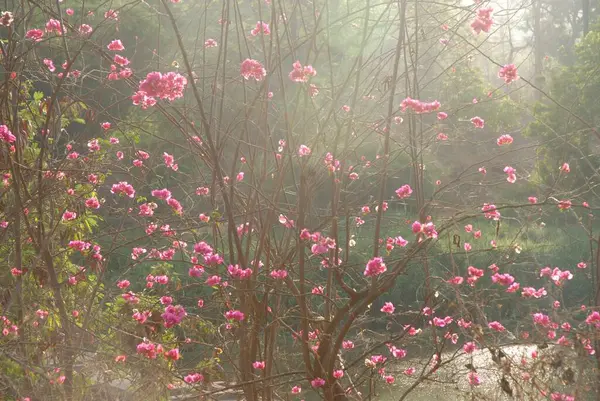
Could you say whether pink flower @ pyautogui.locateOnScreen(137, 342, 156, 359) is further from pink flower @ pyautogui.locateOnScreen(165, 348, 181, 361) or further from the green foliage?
the green foliage

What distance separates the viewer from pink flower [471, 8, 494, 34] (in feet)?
10.1

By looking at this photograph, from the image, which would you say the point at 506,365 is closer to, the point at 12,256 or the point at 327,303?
the point at 327,303

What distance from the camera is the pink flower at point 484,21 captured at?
308 cm

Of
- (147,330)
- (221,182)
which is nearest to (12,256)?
(147,330)

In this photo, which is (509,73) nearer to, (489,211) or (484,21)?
(484,21)

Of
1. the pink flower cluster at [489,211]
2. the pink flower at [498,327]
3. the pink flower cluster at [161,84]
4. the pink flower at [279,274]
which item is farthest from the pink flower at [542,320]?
the pink flower cluster at [161,84]

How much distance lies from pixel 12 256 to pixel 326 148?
7.00 ft

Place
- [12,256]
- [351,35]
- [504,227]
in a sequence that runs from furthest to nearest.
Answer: [351,35] → [504,227] → [12,256]

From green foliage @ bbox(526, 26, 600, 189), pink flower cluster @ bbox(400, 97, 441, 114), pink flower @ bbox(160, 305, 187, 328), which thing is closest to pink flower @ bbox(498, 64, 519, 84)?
pink flower cluster @ bbox(400, 97, 441, 114)

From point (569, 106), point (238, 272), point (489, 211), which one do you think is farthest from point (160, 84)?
→ point (569, 106)

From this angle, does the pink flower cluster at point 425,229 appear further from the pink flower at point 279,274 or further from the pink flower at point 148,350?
the pink flower at point 148,350

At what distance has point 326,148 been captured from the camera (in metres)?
3.24

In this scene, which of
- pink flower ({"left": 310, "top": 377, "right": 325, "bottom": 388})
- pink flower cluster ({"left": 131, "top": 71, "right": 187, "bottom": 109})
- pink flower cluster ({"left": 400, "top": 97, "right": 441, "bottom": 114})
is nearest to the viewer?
pink flower cluster ({"left": 131, "top": 71, "right": 187, "bottom": 109})

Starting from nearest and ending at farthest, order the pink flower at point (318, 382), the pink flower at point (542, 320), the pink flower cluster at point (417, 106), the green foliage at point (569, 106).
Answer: the pink flower cluster at point (417, 106), the pink flower at point (318, 382), the pink flower at point (542, 320), the green foliage at point (569, 106)
